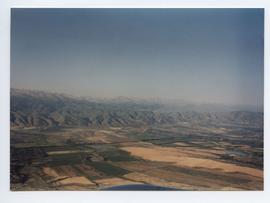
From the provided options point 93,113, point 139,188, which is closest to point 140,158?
point 139,188

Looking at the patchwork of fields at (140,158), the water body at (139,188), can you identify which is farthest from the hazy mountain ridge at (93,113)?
the water body at (139,188)

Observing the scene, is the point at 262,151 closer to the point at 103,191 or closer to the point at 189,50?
the point at 189,50

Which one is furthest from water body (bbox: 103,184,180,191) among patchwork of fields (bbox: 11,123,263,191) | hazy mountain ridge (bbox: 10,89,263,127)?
hazy mountain ridge (bbox: 10,89,263,127)

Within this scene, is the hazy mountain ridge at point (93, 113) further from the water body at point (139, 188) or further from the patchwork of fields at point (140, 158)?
the water body at point (139, 188)

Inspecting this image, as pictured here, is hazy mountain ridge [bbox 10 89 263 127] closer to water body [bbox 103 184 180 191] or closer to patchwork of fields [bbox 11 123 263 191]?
patchwork of fields [bbox 11 123 263 191]

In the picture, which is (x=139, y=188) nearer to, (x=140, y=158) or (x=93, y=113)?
(x=140, y=158)

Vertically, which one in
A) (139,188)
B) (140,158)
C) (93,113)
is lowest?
(139,188)

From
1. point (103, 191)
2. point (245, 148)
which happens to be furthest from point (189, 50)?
point (103, 191)
